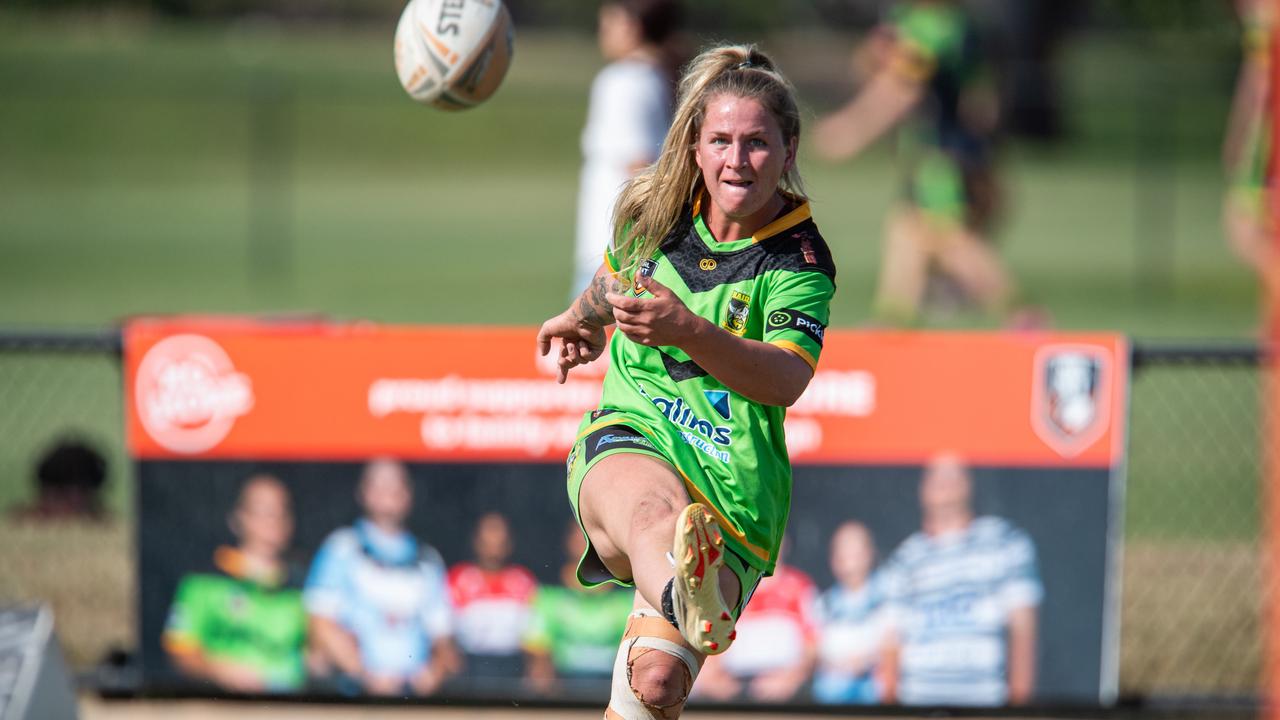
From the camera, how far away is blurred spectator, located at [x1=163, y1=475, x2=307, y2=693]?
6312 mm

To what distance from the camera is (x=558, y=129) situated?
1241 inches

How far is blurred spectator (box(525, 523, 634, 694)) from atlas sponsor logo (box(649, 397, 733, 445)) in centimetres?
240

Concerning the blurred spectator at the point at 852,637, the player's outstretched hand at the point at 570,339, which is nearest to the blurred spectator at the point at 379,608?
the blurred spectator at the point at 852,637

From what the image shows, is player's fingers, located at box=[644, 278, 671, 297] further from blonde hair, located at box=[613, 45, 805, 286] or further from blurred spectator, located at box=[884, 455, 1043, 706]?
blurred spectator, located at box=[884, 455, 1043, 706]

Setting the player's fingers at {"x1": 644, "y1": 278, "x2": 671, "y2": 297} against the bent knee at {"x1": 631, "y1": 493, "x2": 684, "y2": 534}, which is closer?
the player's fingers at {"x1": 644, "y1": 278, "x2": 671, "y2": 297}

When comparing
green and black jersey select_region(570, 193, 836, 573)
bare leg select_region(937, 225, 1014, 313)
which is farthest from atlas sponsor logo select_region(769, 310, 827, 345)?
bare leg select_region(937, 225, 1014, 313)

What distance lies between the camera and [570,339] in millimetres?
4145

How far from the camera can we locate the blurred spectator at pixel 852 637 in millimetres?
6254

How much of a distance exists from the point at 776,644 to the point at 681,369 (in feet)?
8.54

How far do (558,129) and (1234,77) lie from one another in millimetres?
12787

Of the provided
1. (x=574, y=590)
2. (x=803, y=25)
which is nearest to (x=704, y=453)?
(x=574, y=590)

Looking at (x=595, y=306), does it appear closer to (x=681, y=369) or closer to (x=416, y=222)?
(x=681, y=369)

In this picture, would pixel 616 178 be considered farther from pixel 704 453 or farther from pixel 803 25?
pixel 803 25

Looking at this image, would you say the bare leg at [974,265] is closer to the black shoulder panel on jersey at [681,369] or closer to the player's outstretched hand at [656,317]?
the black shoulder panel on jersey at [681,369]
